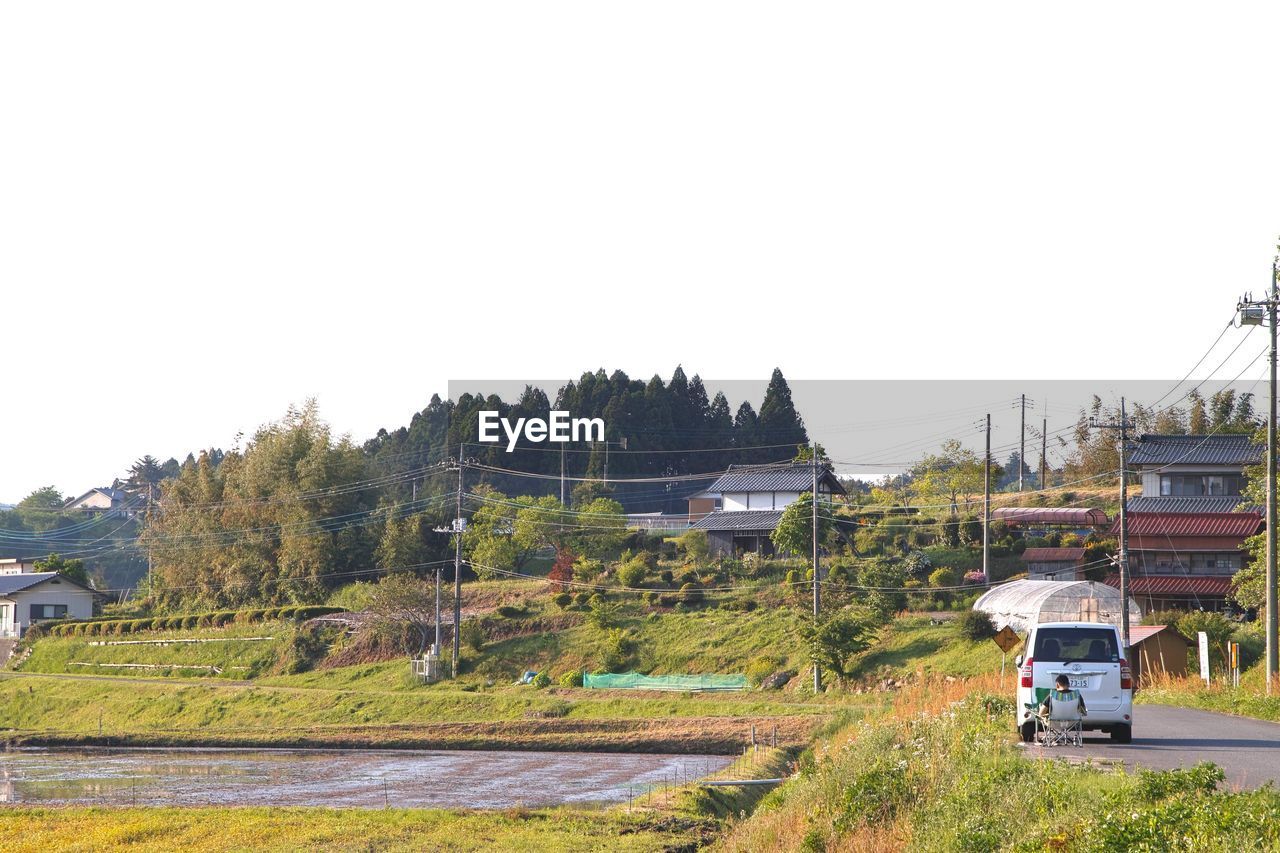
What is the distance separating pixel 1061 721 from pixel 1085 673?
88 centimetres

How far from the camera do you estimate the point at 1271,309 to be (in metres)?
31.2

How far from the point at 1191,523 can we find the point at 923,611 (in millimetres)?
13636

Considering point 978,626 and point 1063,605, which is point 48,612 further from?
point 1063,605

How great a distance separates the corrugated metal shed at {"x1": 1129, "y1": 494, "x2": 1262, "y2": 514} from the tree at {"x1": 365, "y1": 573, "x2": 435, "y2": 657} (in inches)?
1342

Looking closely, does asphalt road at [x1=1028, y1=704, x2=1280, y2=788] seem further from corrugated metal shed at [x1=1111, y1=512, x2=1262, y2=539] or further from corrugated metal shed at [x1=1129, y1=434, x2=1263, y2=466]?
corrugated metal shed at [x1=1129, y1=434, x2=1263, y2=466]

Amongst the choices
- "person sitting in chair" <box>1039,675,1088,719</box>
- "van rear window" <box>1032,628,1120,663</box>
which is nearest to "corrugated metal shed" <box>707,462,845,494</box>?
"van rear window" <box>1032,628,1120,663</box>

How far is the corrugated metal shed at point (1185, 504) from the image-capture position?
5781 centimetres

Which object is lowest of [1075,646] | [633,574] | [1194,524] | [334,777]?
[334,777]

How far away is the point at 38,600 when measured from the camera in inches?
3105

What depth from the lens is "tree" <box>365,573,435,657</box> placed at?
60031 mm

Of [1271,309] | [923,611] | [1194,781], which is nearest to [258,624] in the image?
[923,611]

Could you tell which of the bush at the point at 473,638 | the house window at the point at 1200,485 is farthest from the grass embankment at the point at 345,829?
the house window at the point at 1200,485

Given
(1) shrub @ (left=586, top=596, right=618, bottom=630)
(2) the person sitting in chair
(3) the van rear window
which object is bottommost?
(1) shrub @ (left=586, top=596, right=618, bottom=630)

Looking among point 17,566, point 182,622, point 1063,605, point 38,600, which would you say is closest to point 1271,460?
point 1063,605
